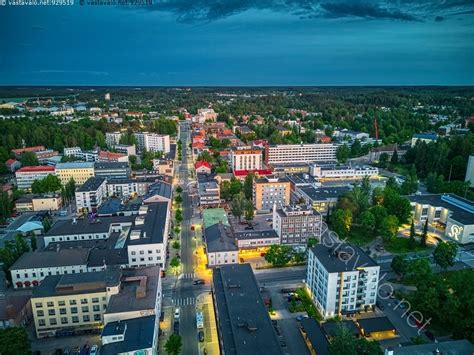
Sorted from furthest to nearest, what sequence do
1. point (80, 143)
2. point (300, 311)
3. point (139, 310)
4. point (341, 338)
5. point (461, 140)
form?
point (80, 143), point (461, 140), point (300, 311), point (139, 310), point (341, 338)

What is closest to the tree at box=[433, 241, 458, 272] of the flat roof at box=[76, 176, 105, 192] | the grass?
the grass

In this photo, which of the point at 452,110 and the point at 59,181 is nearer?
the point at 59,181

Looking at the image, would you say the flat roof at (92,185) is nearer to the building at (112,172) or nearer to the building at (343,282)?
the building at (112,172)

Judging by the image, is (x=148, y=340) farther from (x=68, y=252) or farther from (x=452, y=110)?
(x=452, y=110)

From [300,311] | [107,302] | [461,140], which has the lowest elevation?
[300,311]

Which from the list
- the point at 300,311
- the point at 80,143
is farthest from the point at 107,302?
the point at 80,143

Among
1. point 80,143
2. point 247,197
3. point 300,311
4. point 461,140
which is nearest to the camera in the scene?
point 300,311

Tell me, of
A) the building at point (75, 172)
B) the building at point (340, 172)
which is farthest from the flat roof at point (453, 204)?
the building at point (75, 172)
